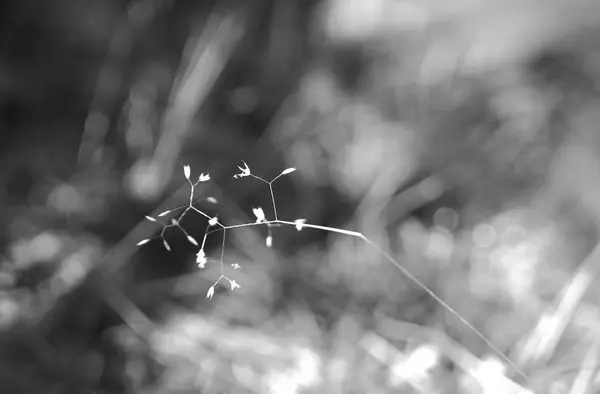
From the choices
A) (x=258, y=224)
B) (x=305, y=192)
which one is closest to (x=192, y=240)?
(x=258, y=224)

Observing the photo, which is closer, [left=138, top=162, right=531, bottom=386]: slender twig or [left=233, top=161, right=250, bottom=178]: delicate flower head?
[left=138, top=162, right=531, bottom=386]: slender twig

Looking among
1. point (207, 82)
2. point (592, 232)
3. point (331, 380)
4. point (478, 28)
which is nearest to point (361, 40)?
point (478, 28)

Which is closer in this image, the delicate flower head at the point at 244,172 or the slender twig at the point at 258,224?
the slender twig at the point at 258,224

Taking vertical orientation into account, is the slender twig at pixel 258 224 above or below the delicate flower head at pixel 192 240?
above

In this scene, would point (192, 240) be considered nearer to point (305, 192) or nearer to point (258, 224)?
point (258, 224)

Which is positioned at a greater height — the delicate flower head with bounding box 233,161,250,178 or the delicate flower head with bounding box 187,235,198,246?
the delicate flower head with bounding box 233,161,250,178

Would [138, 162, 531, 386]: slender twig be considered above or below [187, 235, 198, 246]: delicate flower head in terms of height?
above

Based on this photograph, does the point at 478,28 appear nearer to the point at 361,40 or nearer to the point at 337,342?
the point at 361,40

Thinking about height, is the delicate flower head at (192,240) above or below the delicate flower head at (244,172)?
below
